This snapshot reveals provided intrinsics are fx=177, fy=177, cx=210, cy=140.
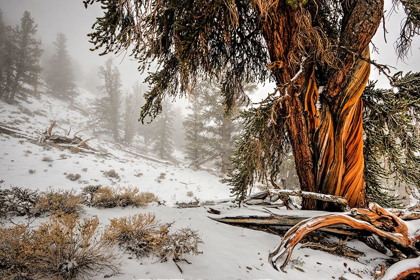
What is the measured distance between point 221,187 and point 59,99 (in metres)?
39.0

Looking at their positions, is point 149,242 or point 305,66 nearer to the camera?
point 149,242

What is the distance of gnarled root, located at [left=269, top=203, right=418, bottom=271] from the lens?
2230mm

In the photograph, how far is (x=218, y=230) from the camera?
10.5 feet

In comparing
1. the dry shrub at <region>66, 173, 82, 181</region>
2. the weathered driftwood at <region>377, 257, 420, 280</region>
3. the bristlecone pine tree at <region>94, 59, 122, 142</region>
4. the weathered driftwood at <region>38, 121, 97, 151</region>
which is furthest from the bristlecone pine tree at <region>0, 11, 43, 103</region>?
the weathered driftwood at <region>377, 257, 420, 280</region>

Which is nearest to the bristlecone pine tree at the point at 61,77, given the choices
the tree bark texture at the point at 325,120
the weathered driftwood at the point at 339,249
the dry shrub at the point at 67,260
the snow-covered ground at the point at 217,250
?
the snow-covered ground at the point at 217,250

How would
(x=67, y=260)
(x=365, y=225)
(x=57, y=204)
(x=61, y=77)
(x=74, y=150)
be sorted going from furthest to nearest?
(x=61, y=77)
(x=74, y=150)
(x=57, y=204)
(x=365, y=225)
(x=67, y=260)

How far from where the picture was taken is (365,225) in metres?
2.49

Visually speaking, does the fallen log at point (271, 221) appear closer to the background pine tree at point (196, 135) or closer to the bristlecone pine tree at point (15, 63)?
the background pine tree at point (196, 135)

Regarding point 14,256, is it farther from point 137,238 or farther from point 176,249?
point 176,249

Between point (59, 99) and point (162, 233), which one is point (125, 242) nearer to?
point (162, 233)

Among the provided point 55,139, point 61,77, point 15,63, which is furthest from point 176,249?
point 61,77

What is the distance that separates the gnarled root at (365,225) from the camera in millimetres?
2230

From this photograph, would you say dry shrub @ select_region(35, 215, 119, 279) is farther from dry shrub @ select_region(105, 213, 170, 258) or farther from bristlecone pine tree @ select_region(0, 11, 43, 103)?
bristlecone pine tree @ select_region(0, 11, 43, 103)

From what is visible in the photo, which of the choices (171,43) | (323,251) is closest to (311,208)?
(323,251)
